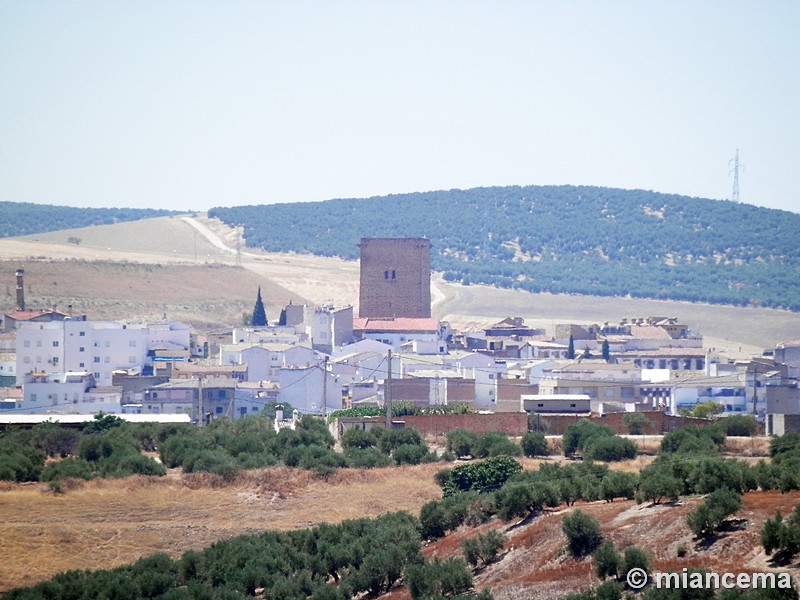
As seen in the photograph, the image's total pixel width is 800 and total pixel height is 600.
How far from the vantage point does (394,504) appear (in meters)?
38.2

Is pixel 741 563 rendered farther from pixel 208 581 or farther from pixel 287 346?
pixel 287 346

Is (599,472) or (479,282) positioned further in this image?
(479,282)

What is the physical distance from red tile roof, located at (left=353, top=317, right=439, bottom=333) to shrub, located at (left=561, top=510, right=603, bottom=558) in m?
61.8

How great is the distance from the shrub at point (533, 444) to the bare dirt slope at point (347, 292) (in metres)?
77.5

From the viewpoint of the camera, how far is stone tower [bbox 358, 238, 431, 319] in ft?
326

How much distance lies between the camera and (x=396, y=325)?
88875 mm

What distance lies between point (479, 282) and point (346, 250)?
24.8 metres

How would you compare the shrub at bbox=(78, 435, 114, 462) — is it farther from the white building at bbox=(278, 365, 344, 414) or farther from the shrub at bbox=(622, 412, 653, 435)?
the white building at bbox=(278, 365, 344, 414)

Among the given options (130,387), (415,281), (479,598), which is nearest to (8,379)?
(130,387)

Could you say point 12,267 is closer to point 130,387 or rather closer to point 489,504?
point 130,387

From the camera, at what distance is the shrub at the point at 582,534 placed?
2538 centimetres

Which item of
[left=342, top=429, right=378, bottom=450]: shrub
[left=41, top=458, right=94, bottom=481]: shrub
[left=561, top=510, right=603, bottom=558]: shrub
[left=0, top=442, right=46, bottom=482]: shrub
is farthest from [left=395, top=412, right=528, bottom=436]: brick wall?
[left=561, top=510, right=603, bottom=558]: shrub

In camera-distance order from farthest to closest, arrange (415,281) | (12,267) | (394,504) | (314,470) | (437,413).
→ (12,267), (415,281), (437,413), (314,470), (394,504)

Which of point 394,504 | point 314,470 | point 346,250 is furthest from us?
point 346,250
